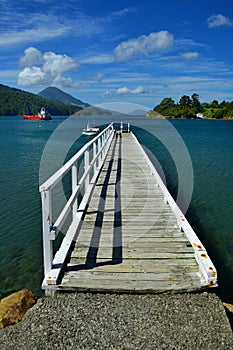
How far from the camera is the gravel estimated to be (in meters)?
3.00

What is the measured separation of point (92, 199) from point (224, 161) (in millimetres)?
15314

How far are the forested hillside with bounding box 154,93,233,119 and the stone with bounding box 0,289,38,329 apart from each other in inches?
5169

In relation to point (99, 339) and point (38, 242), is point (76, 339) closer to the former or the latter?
point (99, 339)

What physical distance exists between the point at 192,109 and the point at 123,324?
148209 millimetres

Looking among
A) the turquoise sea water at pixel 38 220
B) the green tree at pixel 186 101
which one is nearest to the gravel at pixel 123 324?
the turquoise sea water at pixel 38 220

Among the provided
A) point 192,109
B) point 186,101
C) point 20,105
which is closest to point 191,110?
point 192,109

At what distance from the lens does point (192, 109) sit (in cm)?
14462

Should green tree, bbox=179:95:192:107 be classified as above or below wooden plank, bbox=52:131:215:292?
above

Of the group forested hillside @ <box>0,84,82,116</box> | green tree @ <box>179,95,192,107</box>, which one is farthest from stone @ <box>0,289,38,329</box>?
green tree @ <box>179,95,192,107</box>

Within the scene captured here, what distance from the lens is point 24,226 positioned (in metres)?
8.37

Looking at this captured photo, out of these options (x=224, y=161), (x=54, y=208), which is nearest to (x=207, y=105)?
(x=224, y=161)

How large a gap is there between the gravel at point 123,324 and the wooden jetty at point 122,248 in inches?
6.6

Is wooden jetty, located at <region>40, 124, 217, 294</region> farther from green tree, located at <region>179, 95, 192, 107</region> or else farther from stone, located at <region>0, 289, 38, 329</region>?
green tree, located at <region>179, 95, 192, 107</region>

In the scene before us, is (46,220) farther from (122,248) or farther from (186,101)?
(186,101)
